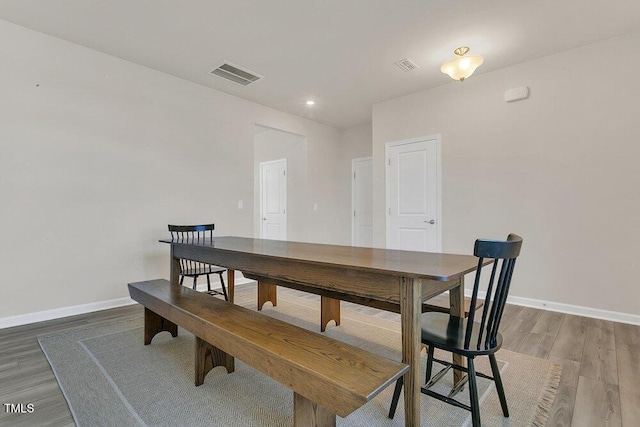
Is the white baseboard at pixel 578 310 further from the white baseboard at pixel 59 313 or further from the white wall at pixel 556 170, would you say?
the white baseboard at pixel 59 313

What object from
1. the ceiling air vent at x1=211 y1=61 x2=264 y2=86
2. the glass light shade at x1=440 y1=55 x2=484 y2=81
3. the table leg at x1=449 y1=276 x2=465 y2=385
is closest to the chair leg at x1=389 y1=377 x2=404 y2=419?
the table leg at x1=449 y1=276 x2=465 y2=385

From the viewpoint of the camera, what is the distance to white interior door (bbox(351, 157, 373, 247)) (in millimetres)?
5754

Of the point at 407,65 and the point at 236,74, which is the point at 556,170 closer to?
the point at 407,65

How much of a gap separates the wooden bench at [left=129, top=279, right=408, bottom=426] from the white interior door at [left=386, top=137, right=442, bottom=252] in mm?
3051

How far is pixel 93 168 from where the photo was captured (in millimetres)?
3166

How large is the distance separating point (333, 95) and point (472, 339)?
3746mm

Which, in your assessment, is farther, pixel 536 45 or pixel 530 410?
pixel 536 45

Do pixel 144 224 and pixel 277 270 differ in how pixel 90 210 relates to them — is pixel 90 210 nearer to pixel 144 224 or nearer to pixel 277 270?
pixel 144 224

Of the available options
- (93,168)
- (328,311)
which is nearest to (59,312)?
(93,168)

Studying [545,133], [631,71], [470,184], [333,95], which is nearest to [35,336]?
[333,95]

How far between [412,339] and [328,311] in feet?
4.52

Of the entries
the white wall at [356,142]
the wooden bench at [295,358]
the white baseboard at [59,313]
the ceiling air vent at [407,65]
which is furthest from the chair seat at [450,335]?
the white wall at [356,142]

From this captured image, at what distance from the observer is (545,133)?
328cm

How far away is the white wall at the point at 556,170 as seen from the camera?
2895 millimetres
